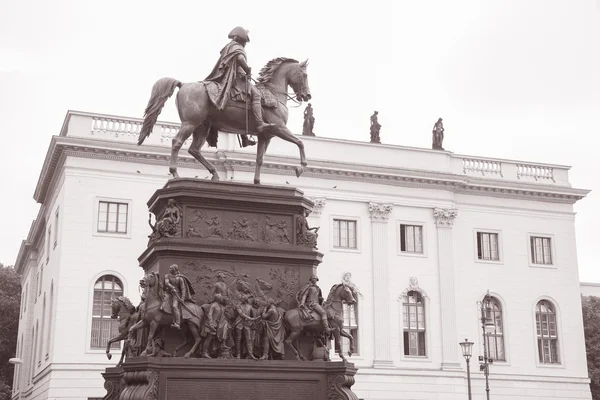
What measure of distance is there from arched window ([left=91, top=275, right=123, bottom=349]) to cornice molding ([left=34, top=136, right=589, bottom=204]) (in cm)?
696

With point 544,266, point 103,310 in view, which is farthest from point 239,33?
point 544,266

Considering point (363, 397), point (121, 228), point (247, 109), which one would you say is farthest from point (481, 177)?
point (247, 109)

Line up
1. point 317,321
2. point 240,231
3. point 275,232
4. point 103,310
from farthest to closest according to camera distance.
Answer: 1. point 103,310
2. point 275,232
3. point 240,231
4. point 317,321

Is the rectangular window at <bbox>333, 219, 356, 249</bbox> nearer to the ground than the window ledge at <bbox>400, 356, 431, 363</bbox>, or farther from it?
farther from it

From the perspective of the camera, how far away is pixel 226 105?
1680cm

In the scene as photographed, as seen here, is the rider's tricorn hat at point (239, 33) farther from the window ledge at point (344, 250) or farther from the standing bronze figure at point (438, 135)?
the standing bronze figure at point (438, 135)

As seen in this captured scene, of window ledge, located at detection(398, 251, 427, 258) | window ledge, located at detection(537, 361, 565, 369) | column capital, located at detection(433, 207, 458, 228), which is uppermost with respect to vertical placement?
column capital, located at detection(433, 207, 458, 228)

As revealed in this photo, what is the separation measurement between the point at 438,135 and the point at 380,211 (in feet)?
25.9

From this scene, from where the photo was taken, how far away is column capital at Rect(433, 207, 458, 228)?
2100 inches

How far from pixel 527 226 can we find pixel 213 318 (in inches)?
1759

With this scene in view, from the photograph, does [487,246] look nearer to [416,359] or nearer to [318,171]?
[416,359]

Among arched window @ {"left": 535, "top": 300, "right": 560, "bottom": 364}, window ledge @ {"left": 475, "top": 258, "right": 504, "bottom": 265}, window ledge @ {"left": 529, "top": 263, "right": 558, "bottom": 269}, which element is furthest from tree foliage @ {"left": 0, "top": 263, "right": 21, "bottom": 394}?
window ledge @ {"left": 529, "top": 263, "right": 558, "bottom": 269}

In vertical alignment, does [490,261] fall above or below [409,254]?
below

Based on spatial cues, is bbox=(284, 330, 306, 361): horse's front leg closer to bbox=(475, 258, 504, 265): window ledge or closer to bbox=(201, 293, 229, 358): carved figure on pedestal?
bbox=(201, 293, 229, 358): carved figure on pedestal
